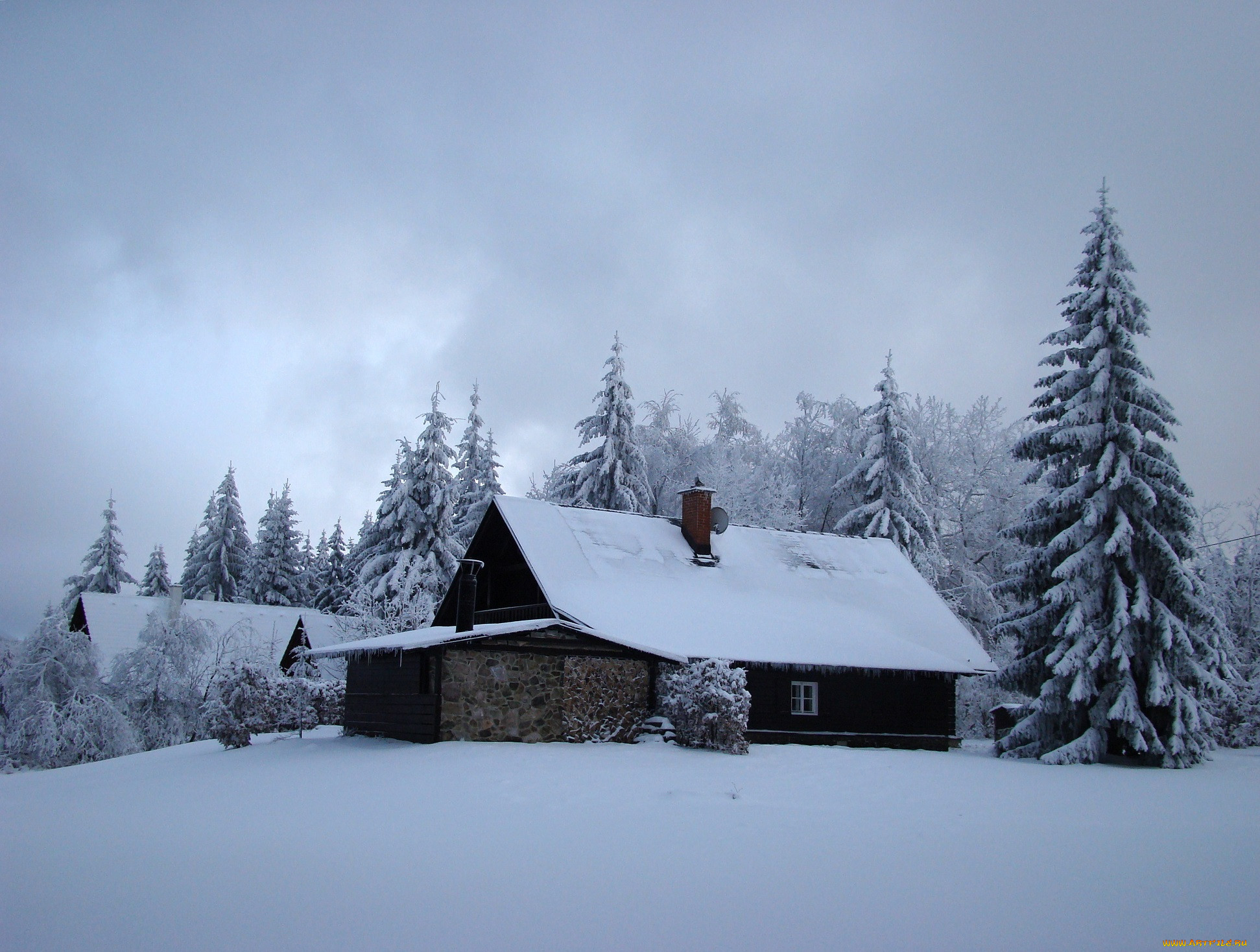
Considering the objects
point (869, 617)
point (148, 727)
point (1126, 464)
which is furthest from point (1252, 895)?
point (148, 727)

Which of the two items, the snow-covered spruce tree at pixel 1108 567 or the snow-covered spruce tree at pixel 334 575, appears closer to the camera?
the snow-covered spruce tree at pixel 1108 567

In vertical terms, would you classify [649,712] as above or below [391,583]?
below

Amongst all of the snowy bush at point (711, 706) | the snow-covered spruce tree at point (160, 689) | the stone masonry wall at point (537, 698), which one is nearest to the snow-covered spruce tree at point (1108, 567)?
the snowy bush at point (711, 706)

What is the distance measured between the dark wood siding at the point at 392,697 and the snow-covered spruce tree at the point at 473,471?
68.3ft

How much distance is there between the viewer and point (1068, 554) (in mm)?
21484

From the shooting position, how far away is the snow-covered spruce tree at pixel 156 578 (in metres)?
60.4

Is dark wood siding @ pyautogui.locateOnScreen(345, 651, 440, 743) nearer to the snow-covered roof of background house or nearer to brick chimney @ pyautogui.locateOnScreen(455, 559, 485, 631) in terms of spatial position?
brick chimney @ pyautogui.locateOnScreen(455, 559, 485, 631)

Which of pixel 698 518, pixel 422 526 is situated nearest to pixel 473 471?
pixel 422 526

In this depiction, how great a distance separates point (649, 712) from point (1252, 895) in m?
13.9

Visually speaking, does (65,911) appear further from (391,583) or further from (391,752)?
(391,583)

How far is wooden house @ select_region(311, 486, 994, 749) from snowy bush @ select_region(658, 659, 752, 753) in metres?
1.01

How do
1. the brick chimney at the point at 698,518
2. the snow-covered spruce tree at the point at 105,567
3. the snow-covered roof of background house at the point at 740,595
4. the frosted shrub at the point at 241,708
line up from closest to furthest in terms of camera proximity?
the frosted shrub at the point at 241,708
the snow-covered roof of background house at the point at 740,595
the brick chimney at the point at 698,518
the snow-covered spruce tree at the point at 105,567

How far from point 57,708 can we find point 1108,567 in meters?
30.0

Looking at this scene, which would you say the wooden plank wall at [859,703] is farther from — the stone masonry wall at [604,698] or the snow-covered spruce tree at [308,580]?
the snow-covered spruce tree at [308,580]
